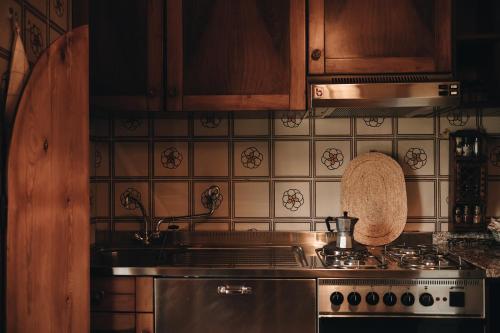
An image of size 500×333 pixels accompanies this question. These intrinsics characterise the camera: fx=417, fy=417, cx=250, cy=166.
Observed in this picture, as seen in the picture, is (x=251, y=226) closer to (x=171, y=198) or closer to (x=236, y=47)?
(x=171, y=198)

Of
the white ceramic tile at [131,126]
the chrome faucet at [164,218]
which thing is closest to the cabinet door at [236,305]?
the chrome faucet at [164,218]

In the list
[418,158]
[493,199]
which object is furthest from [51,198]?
Answer: [493,199]

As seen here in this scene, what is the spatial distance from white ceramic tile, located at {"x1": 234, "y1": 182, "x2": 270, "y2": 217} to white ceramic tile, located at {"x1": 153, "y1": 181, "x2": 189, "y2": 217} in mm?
278

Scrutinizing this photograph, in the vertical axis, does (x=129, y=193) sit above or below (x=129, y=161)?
below

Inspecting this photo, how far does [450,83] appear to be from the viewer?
1.75 meters

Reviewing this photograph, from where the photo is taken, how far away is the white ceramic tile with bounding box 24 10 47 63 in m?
1.32

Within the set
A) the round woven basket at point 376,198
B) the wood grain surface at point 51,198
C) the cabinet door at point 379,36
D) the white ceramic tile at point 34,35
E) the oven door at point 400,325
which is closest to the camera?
the wood grain surface at point 51,198

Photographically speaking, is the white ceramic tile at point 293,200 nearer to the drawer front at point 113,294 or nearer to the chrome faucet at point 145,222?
the chrome faucet at point 145,222

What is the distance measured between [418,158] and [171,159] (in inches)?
52.0

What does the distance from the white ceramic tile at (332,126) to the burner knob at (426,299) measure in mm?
923

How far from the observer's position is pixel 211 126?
226cm

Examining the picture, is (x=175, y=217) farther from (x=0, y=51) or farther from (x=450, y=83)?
(x=450, y=83)

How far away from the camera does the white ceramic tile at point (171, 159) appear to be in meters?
2.26

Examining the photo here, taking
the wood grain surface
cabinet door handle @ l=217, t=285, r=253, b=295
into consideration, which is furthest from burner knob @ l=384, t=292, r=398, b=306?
the wood grain surface
